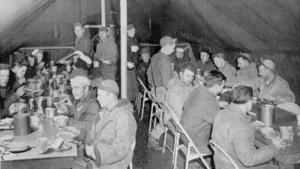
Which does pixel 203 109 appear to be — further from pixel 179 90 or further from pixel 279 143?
pixel 279 143

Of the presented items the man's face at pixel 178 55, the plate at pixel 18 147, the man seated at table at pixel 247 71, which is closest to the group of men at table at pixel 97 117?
the plate at pixel 18 147

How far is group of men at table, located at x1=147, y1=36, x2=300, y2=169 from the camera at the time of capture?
8.47 ft

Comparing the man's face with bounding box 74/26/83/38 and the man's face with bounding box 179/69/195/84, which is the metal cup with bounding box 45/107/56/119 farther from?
the man's face with bounding box 74/26/83/38

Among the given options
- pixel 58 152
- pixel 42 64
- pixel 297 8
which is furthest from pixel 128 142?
pixel 42 64

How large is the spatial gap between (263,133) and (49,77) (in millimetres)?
3699

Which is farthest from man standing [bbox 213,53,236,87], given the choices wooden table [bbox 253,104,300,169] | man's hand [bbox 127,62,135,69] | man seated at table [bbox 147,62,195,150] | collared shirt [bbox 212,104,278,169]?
collared shirt [bbox 212,104,278,169]

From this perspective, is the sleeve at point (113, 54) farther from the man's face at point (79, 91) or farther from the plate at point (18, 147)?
the plate at point (18, 147)

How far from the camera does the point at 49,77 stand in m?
5.67

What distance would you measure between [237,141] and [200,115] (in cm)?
99

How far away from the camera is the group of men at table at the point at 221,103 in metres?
2.58

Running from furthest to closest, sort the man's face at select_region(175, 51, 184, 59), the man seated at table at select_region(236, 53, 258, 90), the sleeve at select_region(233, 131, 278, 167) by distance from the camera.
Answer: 1. the man's face at select_region(175, 51, 184, 59)
2. the man seated at table at select_region(236, 53, 258, 90)
3. the sleeve at select_region(233, 131, 278, 167)

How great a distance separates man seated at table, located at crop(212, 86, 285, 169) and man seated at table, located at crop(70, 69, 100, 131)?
3.90 feet

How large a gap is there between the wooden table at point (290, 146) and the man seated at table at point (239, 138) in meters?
0.08

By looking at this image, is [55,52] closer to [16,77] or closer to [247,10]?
[16,77]
